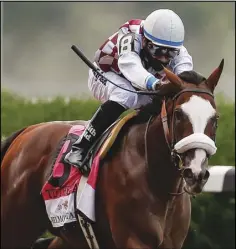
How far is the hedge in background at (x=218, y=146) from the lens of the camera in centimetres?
888

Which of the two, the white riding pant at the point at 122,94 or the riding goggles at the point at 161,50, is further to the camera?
the white riding pant at the point at 122,94

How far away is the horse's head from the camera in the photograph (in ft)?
18.2

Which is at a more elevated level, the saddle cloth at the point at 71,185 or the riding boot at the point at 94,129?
the riding boot at the point at 94,129

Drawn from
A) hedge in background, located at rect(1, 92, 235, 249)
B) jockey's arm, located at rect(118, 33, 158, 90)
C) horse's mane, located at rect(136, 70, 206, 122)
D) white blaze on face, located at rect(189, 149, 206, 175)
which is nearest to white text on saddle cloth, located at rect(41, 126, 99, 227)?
horse's mane, located at rect(136, 70, 206, 122)

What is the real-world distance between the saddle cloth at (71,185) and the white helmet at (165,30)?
0.49m

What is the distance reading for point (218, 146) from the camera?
932 centimetres

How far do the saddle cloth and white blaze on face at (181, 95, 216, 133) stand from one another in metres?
0.71

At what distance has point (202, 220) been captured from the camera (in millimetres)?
8867

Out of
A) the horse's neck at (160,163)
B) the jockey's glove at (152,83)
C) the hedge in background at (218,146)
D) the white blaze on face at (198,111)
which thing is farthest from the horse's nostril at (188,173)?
the hedge in background at (218,146)

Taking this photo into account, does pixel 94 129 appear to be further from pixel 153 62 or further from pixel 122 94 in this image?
pixel 153 62

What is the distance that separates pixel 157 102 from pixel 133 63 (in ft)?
0.88

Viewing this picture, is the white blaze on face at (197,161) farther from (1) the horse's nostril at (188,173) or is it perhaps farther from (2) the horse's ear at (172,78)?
(2) the horse's ear at (172,78)

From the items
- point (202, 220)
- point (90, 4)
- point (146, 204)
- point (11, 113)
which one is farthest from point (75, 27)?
point (146, 204)

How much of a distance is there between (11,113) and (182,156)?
17.0 feet
